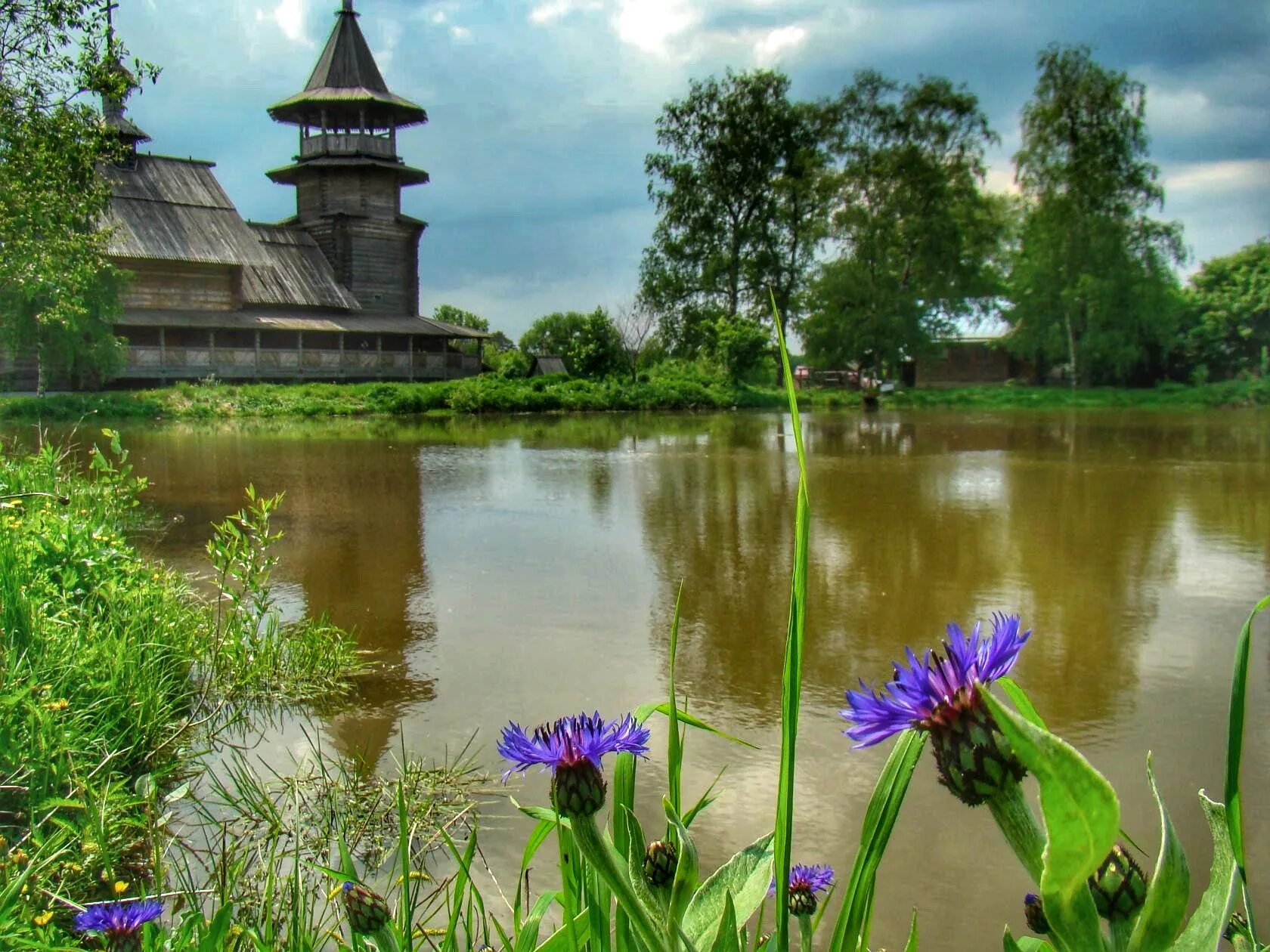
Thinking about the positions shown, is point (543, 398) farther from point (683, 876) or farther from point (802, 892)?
point (683, 876)

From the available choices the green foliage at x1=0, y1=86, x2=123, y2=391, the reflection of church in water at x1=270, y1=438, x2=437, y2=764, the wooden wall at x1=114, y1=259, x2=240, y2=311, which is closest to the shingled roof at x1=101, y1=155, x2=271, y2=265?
the wooden wall at x1=114, y1=259, x2=240, y2=311

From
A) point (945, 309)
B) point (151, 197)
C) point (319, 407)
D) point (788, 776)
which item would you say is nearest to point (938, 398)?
point (945, 309)

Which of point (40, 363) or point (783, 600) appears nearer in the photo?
point (783, 600)

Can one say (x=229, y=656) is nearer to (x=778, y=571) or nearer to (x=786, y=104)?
(x=778, y=571)

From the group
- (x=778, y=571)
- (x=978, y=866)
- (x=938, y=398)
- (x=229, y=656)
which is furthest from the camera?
(x=938, y=398)

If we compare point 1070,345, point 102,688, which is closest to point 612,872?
point 102,688

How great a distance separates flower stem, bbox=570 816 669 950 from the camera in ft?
2.74

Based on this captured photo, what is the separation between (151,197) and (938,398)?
2734 cm

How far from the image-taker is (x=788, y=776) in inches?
34.5

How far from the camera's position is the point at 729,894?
95 centimetres

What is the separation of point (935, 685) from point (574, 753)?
337 millimetres

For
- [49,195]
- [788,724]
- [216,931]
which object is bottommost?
[216,931]

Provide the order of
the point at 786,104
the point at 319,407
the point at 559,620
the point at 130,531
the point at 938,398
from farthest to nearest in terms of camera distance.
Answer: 1. the point at 786,104
2. the point at 938,398
3. the point at 319,407
4. the point at 130,531
5. the point at 559,620

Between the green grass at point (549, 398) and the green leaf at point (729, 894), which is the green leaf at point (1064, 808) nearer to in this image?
the green leaf at point (729, 894)
